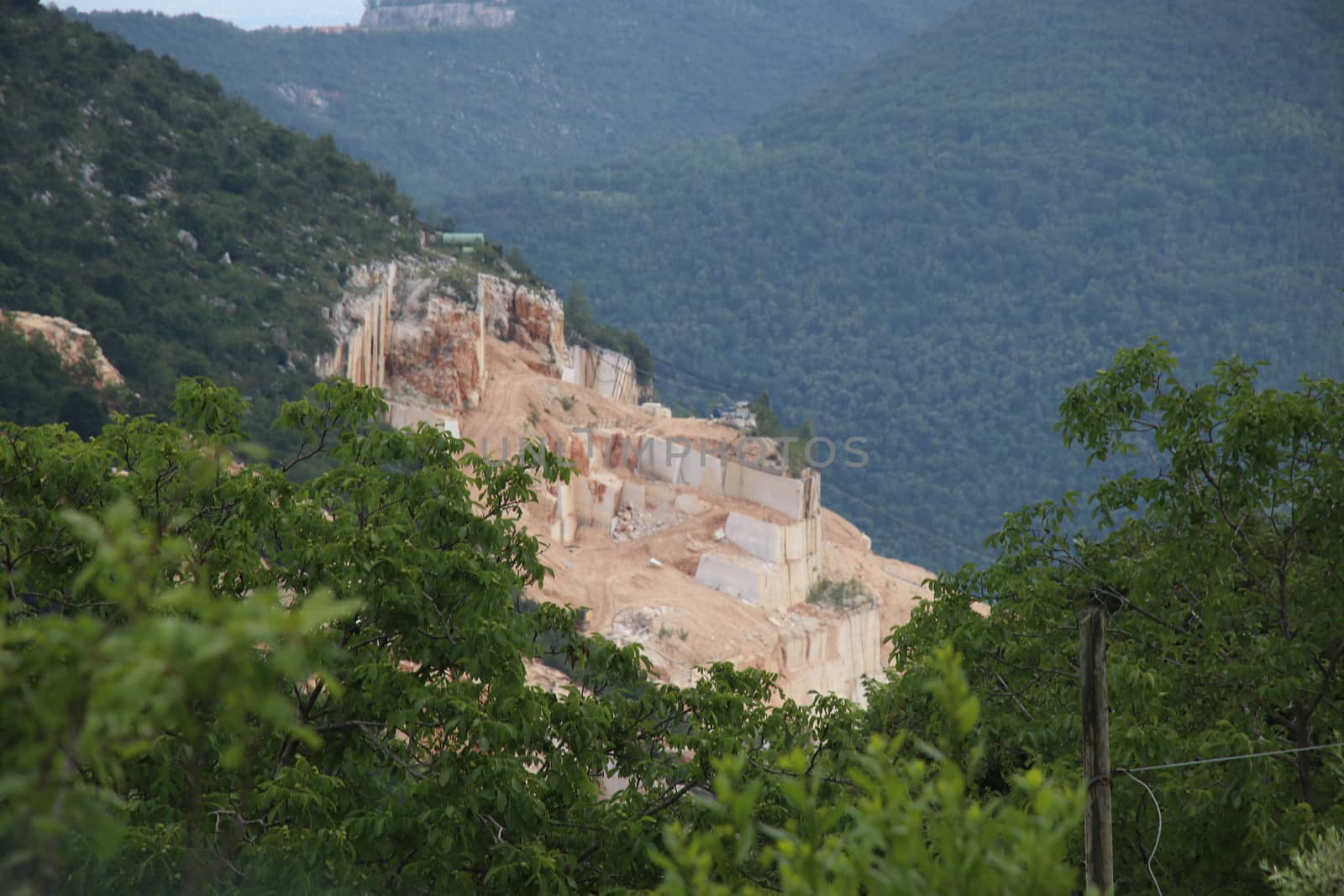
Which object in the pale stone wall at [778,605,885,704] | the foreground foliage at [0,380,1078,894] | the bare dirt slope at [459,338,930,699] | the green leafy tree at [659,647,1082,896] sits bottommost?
the pale stone wall at [778,605,885,704]

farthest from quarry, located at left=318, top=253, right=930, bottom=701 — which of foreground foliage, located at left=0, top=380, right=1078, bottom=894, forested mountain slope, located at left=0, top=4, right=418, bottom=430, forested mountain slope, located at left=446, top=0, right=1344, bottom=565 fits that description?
forested mountain slope, located at left=446, top=0, right=1344, bottom=565

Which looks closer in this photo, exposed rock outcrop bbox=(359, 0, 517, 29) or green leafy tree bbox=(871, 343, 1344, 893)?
green leafy tree bbox=(871, 343, 1344, 893)

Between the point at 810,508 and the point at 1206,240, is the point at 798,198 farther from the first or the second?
the point at 810,508

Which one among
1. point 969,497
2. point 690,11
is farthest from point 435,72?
point 969,497

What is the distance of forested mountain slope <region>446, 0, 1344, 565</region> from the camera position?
2896 inches

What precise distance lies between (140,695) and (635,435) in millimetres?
35137

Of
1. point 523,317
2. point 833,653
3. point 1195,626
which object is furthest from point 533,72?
point 1195,626

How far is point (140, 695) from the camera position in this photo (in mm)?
1996

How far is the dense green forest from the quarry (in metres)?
65.2

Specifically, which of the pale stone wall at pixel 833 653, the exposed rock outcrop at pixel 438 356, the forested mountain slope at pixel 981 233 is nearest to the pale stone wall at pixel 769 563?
the pale stone wall at pixel 833 653

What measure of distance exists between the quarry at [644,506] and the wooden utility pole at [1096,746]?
21917 millimetres

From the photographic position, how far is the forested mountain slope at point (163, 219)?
31438mm

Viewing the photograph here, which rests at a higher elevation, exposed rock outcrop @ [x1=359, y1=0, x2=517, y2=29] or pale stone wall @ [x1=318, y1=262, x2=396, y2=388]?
exposed rock outcrop @ [x1=359, y1=0, x2=517, y2=29]

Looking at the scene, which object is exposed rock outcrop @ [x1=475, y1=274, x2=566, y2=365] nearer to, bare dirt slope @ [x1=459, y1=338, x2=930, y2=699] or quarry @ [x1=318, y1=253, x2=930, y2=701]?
quarry @ [x1=318, y1=253, x2=930, y2=701]
